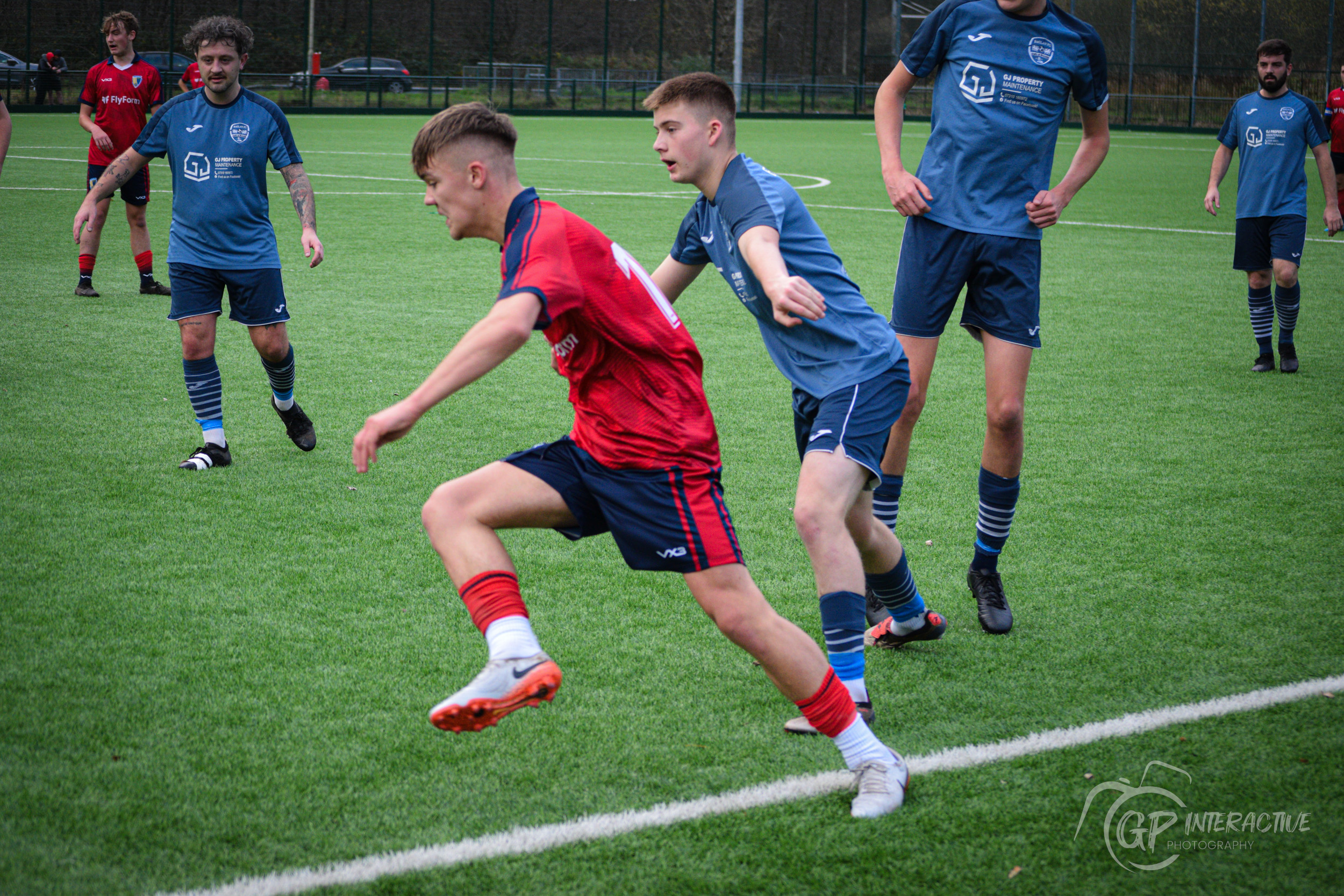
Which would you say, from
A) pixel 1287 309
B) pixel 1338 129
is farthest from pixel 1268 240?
pixel 1338 129

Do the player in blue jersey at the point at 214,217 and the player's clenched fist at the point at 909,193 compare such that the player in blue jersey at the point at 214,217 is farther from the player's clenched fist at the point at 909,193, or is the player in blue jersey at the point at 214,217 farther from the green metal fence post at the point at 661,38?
the green metal fence post at the point at 661,38

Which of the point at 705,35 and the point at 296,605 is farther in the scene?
the point at 705,35

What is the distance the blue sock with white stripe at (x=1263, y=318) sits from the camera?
28.6ft

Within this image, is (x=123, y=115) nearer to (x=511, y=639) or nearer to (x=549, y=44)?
(x=511, y=639)

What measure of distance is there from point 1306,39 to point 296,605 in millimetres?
53263

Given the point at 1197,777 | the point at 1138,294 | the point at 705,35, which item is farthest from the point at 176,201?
the point at 705,35

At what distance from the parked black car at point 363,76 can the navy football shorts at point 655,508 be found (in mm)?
41115

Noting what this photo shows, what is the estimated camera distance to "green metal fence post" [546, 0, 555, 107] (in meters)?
45.2

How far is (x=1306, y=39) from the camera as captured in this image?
47469mm

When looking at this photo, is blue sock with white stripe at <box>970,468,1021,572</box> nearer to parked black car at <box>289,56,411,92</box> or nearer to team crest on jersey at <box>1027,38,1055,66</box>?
team crest on jersey at <box>1027,38,1055,66</box>

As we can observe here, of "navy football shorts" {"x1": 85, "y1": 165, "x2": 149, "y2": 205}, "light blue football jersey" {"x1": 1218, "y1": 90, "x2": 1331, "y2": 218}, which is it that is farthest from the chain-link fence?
"light blue football jersey" {"x1": 1218, "y1": 90, "x2": 1331, "y2": 218}

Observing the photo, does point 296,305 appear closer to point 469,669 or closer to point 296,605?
point 296,605

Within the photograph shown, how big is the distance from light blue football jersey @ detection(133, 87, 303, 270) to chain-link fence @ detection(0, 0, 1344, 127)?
3644cm

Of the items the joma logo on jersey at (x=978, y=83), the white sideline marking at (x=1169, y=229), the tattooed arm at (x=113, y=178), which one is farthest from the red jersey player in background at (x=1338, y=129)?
the tattooed arm at (x=113, y=178)
